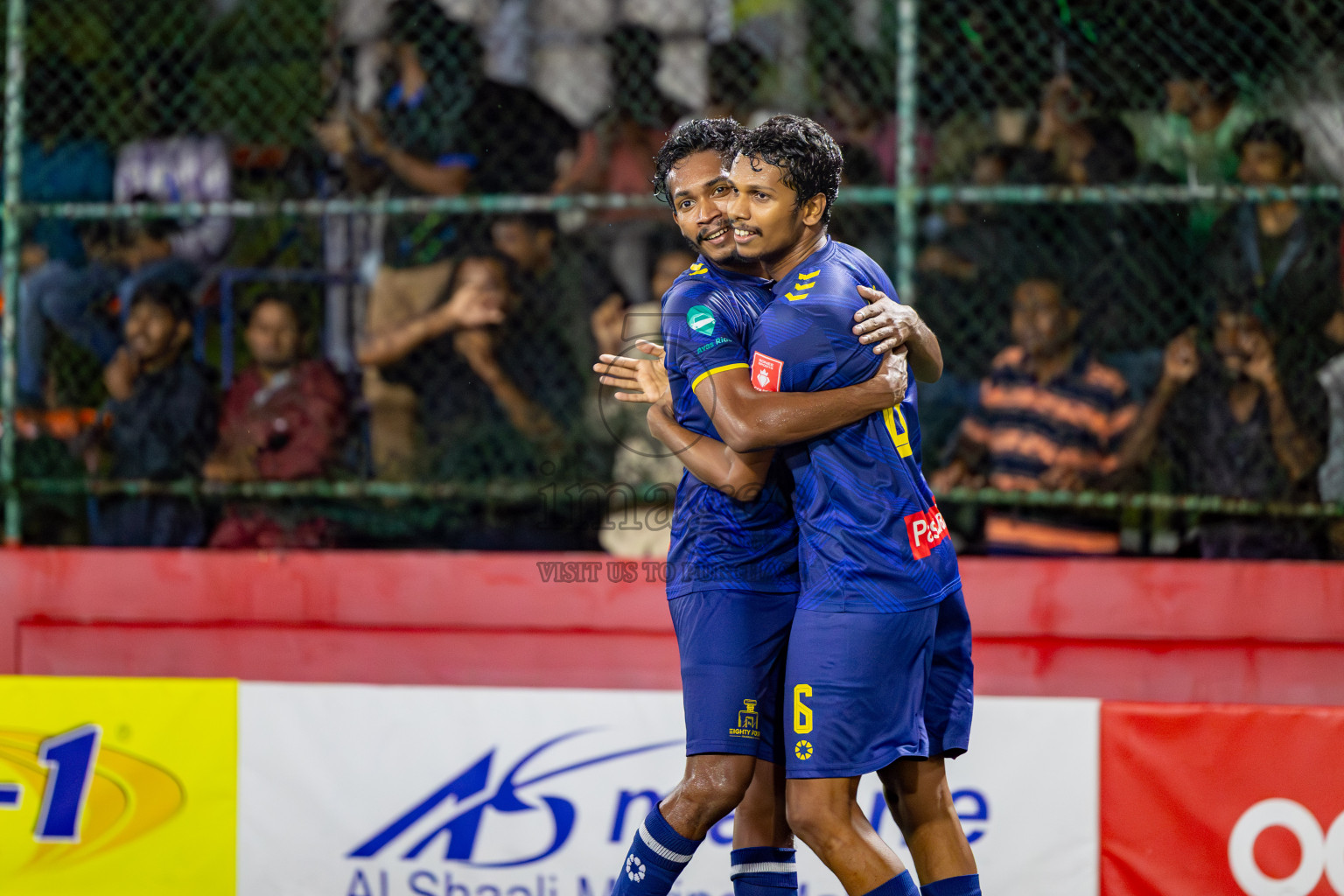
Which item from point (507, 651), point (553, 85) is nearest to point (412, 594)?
point (507, 651)

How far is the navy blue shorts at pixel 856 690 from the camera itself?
2.83 meters

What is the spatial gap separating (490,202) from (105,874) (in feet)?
8.31

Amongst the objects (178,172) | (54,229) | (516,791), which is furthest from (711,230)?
(54,229)

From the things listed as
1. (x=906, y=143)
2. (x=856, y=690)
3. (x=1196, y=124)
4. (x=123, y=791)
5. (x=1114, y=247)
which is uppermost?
(x=1196, y=124)

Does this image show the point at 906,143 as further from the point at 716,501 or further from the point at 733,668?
the point at 733,668

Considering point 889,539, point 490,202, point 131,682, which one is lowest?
point 131,682

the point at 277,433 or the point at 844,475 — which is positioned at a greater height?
the point at 277,433

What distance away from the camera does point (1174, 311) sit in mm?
5055

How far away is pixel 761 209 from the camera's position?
287cm

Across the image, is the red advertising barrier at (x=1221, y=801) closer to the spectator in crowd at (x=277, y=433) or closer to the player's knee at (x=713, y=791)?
the player's knee at (x=713, y=791)

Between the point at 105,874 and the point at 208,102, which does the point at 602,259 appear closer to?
the point at 208,102

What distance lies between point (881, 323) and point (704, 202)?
1.78 feet

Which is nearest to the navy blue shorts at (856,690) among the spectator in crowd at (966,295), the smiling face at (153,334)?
the spectator in crowd at (966,295)

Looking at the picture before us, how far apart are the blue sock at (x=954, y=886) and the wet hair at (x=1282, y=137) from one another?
321cm
